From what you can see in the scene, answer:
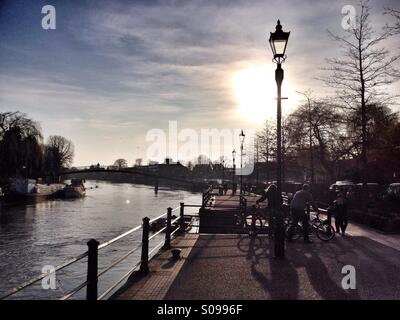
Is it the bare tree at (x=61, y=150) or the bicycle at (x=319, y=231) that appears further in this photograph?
the bare tree at (x=61, y=150)

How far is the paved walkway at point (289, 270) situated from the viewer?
7.44 metres

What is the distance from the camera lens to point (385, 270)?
9.38 meters

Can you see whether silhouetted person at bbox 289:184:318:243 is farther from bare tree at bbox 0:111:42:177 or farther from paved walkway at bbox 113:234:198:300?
bare tree at bbox 0:111:42:177

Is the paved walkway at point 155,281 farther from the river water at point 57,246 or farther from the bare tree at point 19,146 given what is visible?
the bare tree at point 19,146

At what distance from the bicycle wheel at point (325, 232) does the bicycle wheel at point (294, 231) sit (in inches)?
26.2

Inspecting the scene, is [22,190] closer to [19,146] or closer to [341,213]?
[19,146]

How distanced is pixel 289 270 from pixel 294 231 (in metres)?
4.97

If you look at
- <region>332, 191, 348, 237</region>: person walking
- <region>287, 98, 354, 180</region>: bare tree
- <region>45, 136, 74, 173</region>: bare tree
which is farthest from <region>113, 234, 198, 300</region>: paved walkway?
<region>45, 136, 74, 173</region>: bare tree

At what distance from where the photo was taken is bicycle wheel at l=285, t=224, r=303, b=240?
46.3 feet

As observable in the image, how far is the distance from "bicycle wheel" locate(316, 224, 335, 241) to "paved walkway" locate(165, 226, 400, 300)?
22 cm

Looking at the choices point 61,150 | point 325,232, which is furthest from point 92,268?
point 61,150

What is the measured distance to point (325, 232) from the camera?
14.3 m

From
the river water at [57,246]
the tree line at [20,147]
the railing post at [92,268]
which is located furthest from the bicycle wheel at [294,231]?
the tree line at [20,147]
